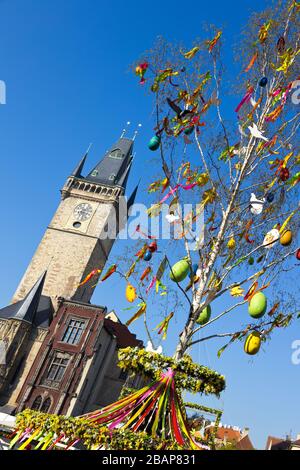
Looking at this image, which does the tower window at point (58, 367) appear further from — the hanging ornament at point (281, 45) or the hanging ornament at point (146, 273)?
the hanging ornament at point (281, 45)

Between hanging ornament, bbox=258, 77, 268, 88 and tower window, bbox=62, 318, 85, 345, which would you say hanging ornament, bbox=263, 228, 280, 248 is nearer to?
hanging ornament, bbox=258, 77, 268, 88

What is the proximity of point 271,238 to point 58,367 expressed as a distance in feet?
87.8

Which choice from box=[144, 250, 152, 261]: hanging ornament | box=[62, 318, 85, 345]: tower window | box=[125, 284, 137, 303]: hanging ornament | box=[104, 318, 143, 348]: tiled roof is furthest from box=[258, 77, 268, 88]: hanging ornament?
box=[104, 318, 143, 348]: tiled roof

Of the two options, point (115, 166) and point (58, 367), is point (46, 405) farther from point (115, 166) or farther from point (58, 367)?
point (115, 166)

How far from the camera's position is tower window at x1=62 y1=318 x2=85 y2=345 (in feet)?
99.7

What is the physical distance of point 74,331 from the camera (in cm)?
3084

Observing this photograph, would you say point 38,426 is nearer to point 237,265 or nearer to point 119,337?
point 237,265

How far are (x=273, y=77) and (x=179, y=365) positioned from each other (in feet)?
20.6

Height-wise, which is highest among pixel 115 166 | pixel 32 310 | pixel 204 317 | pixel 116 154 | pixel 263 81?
pixel 116 154

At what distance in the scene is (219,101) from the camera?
7.89 m

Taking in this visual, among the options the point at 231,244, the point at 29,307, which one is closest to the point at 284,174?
the point at 231,244

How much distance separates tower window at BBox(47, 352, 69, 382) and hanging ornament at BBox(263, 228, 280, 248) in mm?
26266

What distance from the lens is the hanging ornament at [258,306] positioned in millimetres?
6121
